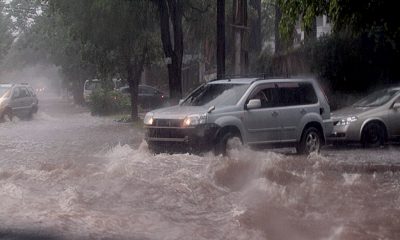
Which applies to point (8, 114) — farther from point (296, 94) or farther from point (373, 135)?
point (296, 94)

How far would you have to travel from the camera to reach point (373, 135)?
709 inches

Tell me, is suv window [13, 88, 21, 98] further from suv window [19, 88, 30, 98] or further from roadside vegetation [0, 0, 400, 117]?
roadside vegetation [0, 0, 400, 117]

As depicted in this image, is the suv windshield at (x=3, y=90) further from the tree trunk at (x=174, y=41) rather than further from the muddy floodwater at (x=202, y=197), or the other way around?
the muddy floodwater at (x=202, y=197)

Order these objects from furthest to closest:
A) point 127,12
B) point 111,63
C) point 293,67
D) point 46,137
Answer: point 111,63 < point 293,67 < point 127,12 < point 46,137

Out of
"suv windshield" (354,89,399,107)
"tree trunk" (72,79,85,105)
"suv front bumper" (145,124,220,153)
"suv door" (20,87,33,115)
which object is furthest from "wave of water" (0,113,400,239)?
"tree trunk" (72,79,85,105)

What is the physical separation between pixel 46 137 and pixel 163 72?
23.4 m

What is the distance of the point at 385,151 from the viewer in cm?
1733

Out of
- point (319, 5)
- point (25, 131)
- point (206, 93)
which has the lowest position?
point (25, 131)

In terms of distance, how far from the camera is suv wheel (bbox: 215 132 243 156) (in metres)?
14.2

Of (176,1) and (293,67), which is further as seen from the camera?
(293,67)

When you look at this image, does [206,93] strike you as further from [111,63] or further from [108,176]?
[111,63]

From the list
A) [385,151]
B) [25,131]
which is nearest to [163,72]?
[25,131]

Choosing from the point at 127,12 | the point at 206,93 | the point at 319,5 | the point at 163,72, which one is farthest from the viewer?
the point at 163,72

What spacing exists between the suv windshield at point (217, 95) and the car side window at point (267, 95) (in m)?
0.30
